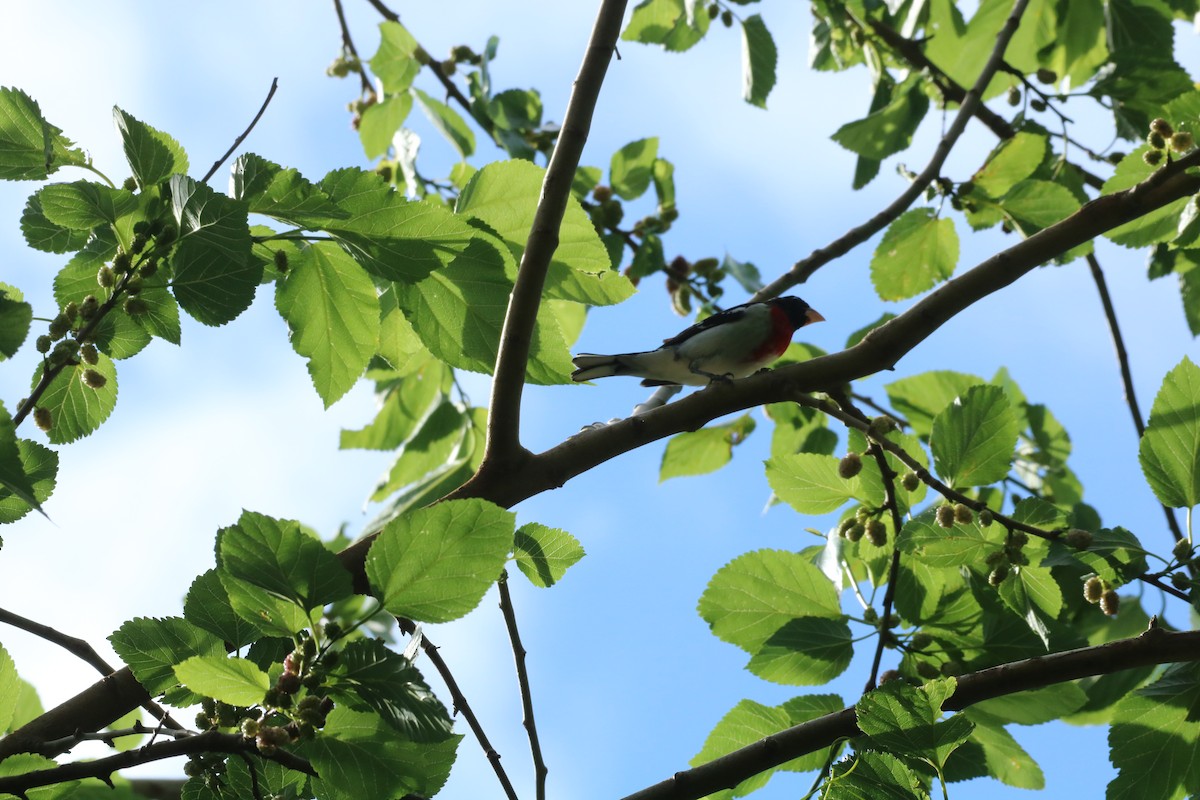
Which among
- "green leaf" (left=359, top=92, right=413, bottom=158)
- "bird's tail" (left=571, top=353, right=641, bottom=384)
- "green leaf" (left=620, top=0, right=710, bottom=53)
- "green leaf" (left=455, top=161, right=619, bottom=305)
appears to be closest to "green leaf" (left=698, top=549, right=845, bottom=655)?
"green leaf" (left=455, top=161, right=619, bottom=305)

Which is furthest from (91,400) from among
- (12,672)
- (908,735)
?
(908,735)

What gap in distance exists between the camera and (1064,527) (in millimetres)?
2529

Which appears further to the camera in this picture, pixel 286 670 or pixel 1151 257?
pixel 1151 257

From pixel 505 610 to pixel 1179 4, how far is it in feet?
16.8

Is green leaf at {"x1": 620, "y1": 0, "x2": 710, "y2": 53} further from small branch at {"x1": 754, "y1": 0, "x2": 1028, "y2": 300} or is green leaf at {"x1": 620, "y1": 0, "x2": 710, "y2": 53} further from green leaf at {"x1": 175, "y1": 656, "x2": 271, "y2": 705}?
green leaf at {"x1": 175, "y1": 656, "x2": 271, "y2": 705}

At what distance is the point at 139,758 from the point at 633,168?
3861 mm

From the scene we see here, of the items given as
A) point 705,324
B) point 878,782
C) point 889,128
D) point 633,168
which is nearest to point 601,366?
point 705,324

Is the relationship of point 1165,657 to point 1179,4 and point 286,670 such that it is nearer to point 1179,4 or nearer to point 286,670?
point 286,670

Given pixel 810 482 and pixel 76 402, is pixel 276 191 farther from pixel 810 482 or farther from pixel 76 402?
pixel 810 482

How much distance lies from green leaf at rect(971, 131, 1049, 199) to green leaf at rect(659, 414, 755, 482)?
1.45m

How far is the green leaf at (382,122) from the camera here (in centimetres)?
472

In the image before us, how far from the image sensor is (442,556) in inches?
69.7

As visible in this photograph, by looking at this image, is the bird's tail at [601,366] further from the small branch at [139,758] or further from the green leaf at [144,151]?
the small branch at [139,758]

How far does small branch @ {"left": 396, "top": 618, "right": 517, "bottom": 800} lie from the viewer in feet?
7.85
